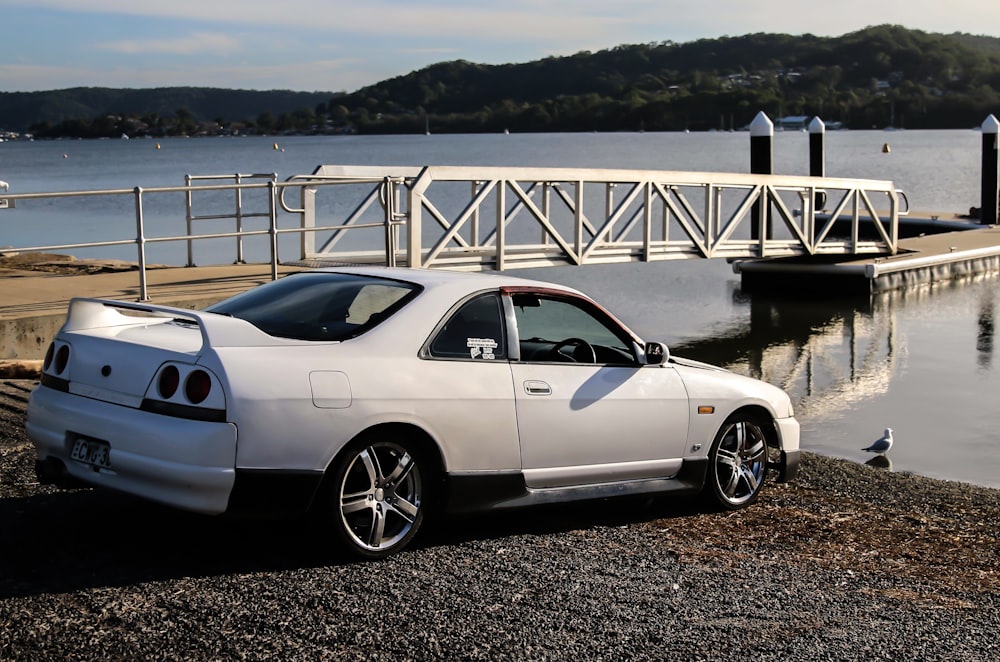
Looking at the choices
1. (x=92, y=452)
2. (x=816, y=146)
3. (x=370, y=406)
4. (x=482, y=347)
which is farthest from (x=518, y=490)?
(x=816, y=146)

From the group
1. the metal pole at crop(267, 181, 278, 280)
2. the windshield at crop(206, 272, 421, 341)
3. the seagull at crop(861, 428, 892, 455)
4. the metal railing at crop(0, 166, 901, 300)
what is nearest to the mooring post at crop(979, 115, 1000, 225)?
the metal railing at crop(0, 166, 901, 300)

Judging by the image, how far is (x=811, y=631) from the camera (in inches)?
214

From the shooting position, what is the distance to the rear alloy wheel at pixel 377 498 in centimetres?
591

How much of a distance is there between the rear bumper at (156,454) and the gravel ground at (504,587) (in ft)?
1.23

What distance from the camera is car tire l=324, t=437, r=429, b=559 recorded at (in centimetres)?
588

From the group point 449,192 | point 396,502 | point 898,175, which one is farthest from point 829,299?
point 898,175

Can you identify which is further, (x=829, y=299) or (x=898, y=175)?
(x=898, y=175)

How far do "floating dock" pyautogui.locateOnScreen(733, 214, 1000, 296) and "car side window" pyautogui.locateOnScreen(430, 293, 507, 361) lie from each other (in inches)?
807

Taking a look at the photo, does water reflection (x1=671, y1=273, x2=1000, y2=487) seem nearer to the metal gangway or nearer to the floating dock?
the floating dock

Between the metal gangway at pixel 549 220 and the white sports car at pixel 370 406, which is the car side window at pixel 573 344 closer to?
the white sports car at pixel 370 406

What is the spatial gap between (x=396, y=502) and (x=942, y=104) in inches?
8115

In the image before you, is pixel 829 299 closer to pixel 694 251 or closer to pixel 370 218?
pixel 694 251

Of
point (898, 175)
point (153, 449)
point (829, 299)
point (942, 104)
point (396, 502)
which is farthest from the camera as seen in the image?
point (942, 104)

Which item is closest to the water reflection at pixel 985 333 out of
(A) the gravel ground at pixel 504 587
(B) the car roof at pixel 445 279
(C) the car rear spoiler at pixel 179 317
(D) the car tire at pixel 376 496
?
(A) the gravel ground at pixel 504 587
